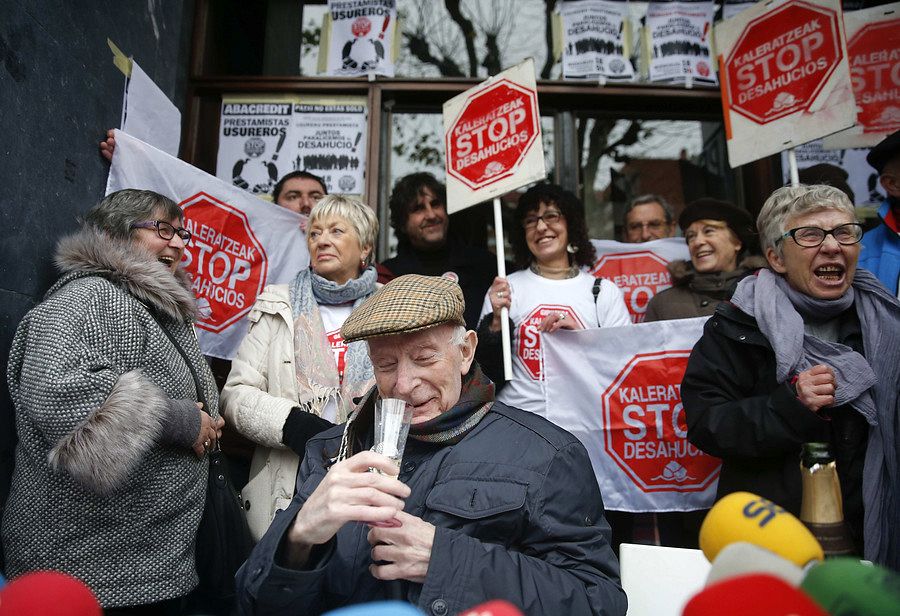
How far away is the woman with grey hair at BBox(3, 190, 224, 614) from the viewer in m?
2.12

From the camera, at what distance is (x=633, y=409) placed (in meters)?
3.45

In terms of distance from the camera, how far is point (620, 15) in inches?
212

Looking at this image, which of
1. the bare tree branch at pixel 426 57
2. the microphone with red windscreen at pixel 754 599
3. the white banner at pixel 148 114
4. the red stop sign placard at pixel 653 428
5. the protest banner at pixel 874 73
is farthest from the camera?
the bare tree branch at pixel 426 57

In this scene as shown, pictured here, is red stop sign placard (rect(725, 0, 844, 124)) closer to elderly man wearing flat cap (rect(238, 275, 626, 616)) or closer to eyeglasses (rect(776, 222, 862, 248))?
eyeglasses (rect(776, 222, 862, 248))

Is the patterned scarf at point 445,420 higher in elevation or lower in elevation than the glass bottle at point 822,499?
higher

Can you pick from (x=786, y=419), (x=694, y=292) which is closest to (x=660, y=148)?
(x=694, y=292)

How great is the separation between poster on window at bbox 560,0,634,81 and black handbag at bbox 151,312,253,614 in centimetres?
404

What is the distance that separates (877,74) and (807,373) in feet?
9.89

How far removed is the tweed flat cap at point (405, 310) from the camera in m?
1.82

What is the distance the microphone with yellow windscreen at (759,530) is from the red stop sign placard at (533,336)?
2.60 m

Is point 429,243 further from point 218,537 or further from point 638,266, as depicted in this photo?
point 218,537

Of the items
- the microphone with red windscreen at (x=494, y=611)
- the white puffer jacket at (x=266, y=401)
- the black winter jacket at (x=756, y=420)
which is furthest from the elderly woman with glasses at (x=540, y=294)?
the microphone with red windscreen at (x=494, y=611)

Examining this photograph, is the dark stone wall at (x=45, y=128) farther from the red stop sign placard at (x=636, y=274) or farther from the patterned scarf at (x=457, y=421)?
the red stop sign placard at (x=636, y=274)

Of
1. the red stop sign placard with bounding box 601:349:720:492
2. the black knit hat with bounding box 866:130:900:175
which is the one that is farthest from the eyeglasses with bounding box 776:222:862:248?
the black knit hat with bounding box 866:130:900:175
